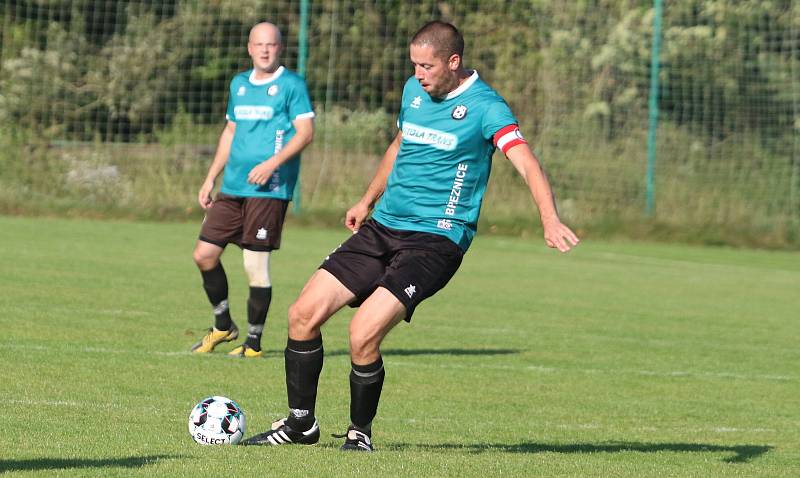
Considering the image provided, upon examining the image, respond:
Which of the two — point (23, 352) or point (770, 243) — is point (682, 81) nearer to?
point (770, 243)

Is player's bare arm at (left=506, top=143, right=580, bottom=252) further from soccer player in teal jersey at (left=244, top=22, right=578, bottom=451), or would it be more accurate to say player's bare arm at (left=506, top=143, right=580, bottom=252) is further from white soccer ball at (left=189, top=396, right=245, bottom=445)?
white soccer ball at (left=189, top=396, right=245, bottom=445)

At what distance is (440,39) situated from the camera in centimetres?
661

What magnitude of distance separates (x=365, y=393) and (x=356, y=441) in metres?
0.23

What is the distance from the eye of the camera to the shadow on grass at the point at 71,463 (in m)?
5.56

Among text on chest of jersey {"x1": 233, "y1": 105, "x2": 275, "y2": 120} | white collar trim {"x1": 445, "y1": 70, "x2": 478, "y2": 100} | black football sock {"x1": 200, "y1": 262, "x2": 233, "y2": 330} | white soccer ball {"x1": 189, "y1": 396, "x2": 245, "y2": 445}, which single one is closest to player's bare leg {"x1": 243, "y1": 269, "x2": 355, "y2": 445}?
white soccer ball {"x1": 189, "y1": 396, "x2": 245, "y2": 445}

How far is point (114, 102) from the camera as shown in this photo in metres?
25.2

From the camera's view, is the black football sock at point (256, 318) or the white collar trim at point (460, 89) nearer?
the white collar trim at point (460, 89)

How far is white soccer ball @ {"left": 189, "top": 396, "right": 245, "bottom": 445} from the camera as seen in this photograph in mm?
6547

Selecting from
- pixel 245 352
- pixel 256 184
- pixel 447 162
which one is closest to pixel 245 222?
pixel 256 184

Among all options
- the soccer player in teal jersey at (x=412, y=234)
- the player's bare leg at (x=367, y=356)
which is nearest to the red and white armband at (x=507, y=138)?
the soccer player in teal jersey at (x=412, y=234)

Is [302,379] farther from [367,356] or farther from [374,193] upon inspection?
[374,193]

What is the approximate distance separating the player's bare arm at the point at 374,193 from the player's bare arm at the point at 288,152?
275cm

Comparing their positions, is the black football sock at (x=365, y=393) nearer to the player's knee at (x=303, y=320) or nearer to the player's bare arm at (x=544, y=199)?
the player's knee at (x=303, y=320)

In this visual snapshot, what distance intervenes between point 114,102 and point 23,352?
16.5m
